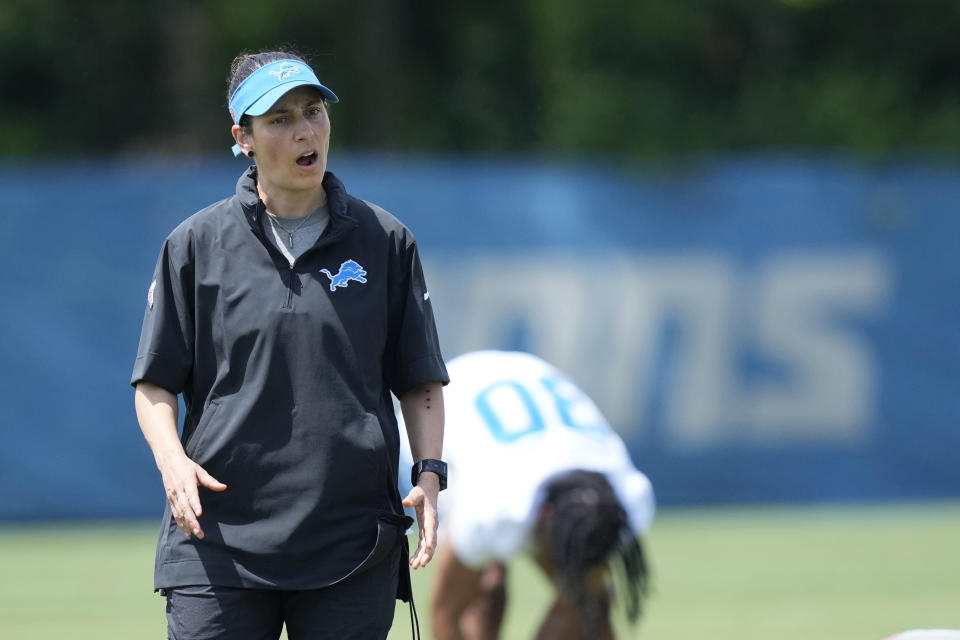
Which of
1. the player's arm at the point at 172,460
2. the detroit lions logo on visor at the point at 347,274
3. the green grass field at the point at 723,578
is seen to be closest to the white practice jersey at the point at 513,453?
the green grass field at the point at 723,578

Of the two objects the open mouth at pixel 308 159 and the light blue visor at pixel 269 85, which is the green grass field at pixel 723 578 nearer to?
the open mouth at pixel 308 159

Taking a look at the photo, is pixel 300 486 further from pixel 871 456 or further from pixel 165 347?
pixel 871 456

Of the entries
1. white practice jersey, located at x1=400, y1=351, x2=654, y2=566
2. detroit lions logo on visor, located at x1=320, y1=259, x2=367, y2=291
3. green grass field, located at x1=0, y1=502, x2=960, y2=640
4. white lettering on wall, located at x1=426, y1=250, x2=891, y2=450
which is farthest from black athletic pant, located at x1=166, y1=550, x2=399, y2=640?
white lettering on wall, located at x1=426, y1=250, x2=891, y2=450

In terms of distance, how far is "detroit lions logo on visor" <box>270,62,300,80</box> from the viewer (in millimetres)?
3875

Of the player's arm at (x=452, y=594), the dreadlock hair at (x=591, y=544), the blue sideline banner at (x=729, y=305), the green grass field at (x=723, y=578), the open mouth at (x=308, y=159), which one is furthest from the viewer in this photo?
the blue sideline banner at (x=729, y=305)

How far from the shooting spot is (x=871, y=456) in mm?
12180

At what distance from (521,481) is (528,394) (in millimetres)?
550

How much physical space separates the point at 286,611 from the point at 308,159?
1145mm

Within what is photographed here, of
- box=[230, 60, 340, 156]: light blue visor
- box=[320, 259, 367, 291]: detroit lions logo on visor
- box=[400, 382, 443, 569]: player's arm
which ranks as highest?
box=[230, 60, 340, 156]: light blue visor

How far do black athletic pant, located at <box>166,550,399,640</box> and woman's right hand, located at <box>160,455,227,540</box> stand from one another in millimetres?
182

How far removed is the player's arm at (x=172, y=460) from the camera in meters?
3.68

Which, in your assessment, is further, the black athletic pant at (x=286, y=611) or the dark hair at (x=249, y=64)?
the dark hair at (x=249, y=64)

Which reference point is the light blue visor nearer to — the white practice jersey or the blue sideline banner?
the white practice jersey

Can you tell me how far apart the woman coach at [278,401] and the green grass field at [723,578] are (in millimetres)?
2222
